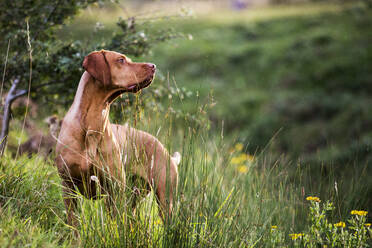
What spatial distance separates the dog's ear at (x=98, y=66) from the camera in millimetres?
3193

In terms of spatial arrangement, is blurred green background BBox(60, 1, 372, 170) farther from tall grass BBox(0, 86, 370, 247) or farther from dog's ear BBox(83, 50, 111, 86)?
dog's ear BBox(83, 50, 111, 86)

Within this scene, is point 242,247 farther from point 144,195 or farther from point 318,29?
point 318,29

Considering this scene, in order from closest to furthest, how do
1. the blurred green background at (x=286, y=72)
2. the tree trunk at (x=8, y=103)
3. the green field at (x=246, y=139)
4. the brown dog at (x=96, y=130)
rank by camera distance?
1. the green field at (x=246, y=139)
2. the brown dog at (x=96, y=130)
3. the tree trunk at (x=8, y=103)
4. the blurred green background at (x=286, y=72)

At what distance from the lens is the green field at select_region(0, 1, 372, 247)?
10.3ft

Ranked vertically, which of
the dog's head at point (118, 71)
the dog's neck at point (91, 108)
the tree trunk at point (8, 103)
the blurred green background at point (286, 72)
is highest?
the dog's head at point (118, 71)

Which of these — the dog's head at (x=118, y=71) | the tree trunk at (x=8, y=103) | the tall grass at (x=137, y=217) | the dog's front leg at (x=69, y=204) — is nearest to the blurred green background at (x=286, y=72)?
the tree trunk at (x=8, y=103)

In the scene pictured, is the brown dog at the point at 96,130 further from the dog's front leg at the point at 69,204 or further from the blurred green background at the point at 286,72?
the blurred green background at the point at 286,72

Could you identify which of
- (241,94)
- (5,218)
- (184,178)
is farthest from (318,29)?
(5,218)

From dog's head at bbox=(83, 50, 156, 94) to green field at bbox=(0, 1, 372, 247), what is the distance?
0.74ft

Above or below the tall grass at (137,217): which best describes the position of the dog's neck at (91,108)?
above

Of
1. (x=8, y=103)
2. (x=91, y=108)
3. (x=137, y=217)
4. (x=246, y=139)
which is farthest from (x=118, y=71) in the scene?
(x=246, y=139)

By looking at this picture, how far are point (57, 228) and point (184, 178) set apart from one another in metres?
1.08

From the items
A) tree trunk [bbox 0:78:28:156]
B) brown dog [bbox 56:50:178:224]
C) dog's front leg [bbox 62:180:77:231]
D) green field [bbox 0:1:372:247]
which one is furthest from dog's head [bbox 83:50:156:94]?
tree trunk [bbox 0:78:28:156]

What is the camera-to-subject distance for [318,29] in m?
14.0
